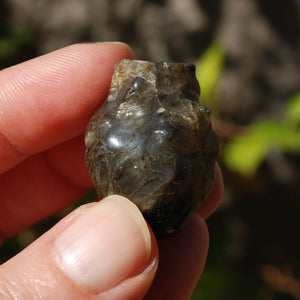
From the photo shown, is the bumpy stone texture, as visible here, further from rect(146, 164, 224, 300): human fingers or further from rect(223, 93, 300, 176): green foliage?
rect(223, 93, 300, 176): green foliage

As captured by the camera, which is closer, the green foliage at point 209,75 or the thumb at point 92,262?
the thumb at point 92,262

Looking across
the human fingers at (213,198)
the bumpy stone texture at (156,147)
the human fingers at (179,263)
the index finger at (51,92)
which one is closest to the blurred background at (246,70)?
the human fingers at (213,198)

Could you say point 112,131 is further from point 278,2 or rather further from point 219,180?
point 278,2

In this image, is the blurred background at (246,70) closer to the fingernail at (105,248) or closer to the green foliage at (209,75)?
the green foliage at (209,75)

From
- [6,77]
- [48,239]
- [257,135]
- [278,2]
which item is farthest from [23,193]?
[278,2]

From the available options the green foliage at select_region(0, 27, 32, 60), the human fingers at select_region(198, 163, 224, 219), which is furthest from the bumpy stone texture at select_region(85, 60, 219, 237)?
the green foliage at select_region(0, 27, 32, 60)

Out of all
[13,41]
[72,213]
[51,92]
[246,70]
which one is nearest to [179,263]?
[72,213]
